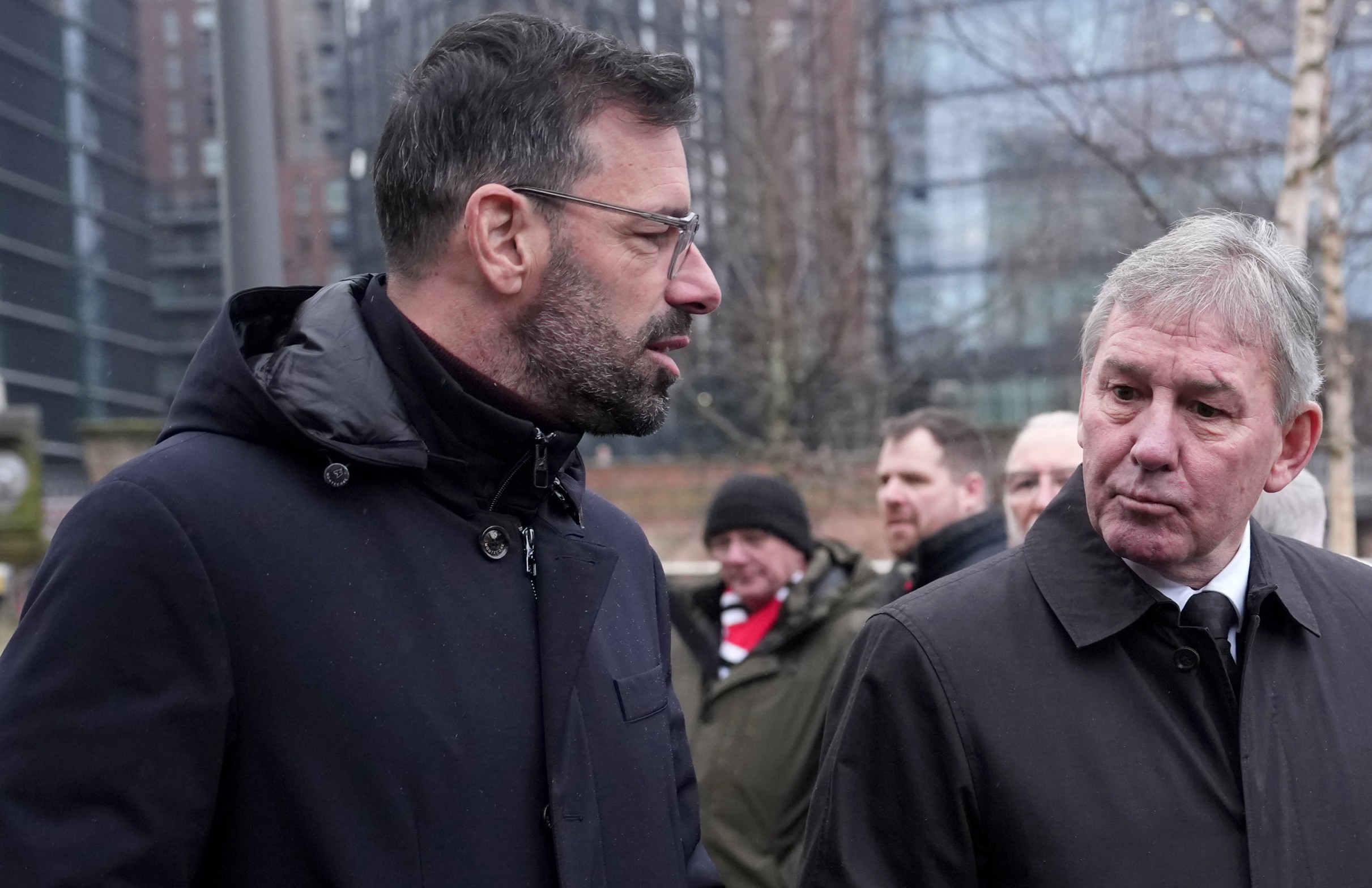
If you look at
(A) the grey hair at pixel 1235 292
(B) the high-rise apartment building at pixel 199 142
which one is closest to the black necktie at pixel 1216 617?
(A) the grey hair at pixel 1235 292

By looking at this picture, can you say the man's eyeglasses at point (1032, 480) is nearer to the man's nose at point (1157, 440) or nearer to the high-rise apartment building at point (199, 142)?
the man's nose at point (1157, 440)

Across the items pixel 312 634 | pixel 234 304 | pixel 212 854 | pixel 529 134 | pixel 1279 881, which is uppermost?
pixel 529 134

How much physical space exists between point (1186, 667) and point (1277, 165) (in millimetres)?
12706

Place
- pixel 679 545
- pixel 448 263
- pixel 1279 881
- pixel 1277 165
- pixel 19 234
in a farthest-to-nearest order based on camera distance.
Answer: pixel 19 234 < pixel 679 545 < pixel 1277 165 < pixel 448 263 < pixel 1279 881

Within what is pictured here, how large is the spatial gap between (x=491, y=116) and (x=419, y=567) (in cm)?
71

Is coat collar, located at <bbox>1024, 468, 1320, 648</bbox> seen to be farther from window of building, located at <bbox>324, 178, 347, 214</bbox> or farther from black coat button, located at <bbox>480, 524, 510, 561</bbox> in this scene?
window of building, located at <bbox>324, 178, 347, 214</bbox>

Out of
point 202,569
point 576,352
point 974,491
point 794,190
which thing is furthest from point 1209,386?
point 794,190

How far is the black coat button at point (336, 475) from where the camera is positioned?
187 centimetres

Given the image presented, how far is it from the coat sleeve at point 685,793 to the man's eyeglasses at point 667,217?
52cm

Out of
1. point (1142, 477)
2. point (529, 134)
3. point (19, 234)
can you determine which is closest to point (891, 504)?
point (1142, 477)

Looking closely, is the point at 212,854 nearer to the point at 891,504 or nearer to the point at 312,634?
the point at 312,634

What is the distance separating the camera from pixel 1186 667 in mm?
2096

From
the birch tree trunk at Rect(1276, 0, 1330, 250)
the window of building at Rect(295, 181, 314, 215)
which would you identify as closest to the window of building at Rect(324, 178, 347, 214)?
the window of building at Rect(295, 181, 314, 215)

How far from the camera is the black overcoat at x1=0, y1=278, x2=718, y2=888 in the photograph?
5.29 feet
